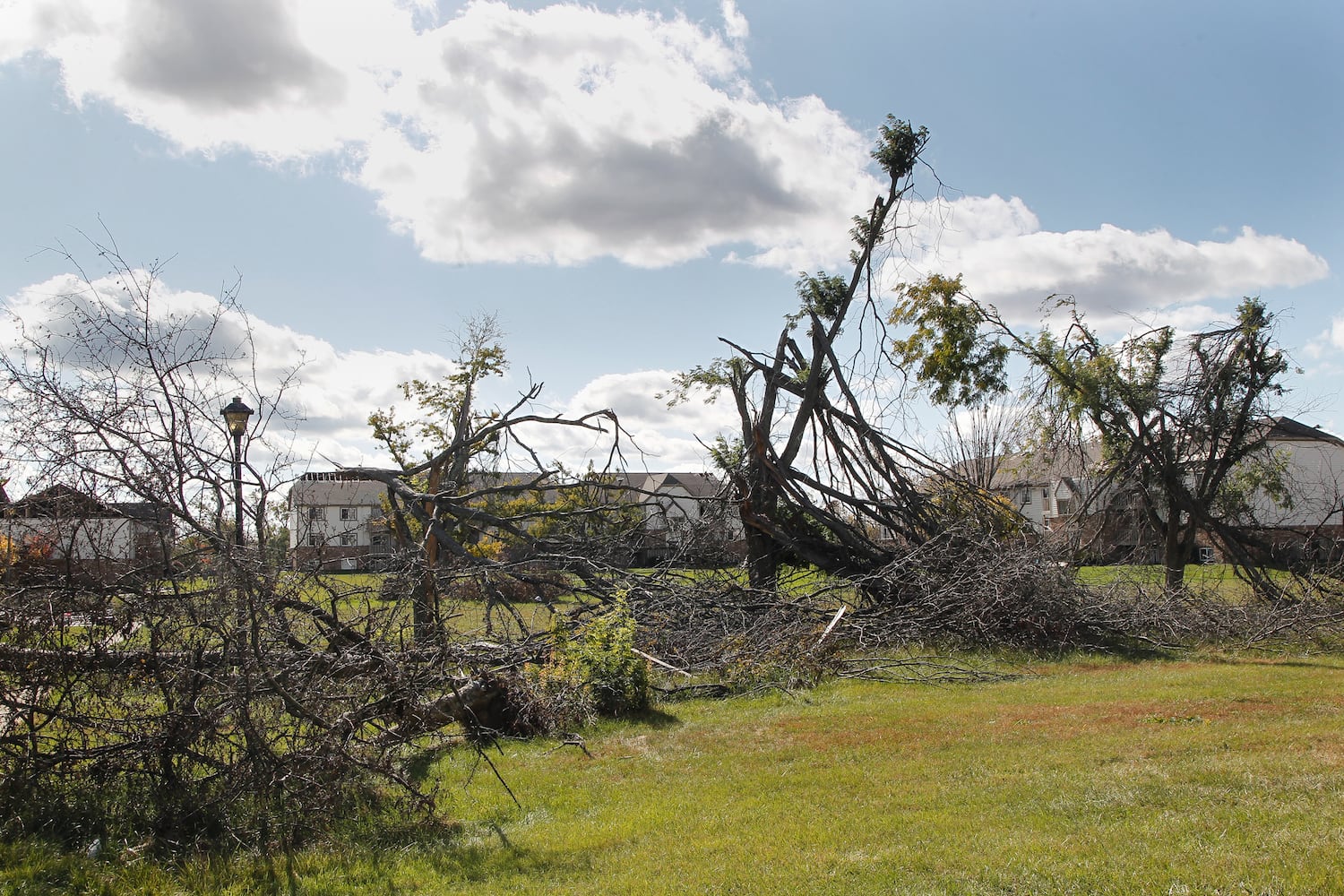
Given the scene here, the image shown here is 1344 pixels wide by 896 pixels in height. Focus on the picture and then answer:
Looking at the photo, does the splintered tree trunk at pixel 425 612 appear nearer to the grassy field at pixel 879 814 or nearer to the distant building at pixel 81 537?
the grassy field at pixel 879 814

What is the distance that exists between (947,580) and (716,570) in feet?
10.1

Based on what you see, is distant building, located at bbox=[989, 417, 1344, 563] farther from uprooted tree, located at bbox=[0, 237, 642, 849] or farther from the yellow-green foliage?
uprooted tree, located at bbox=[0, 237, 642, 849]

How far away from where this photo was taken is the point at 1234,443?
1377 cm

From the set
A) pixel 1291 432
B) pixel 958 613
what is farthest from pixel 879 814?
pixel 1291 432

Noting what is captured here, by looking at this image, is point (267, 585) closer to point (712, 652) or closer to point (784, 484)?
point (712, 652)

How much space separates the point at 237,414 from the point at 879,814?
17.0 feet

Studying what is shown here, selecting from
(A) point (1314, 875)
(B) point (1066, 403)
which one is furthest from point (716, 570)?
(A) point (1314, 875)

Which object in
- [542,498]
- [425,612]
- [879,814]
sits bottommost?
[879,814]

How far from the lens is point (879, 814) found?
5070mm

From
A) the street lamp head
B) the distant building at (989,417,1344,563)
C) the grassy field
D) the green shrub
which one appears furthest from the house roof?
the street lamp head

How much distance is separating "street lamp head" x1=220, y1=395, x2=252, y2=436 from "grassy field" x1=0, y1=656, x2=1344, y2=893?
8.86 ft

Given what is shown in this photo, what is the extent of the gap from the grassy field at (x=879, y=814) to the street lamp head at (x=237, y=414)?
106 inches

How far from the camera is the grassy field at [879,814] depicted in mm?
4156

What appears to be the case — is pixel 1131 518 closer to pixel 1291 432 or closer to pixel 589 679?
pixel 1291 432
